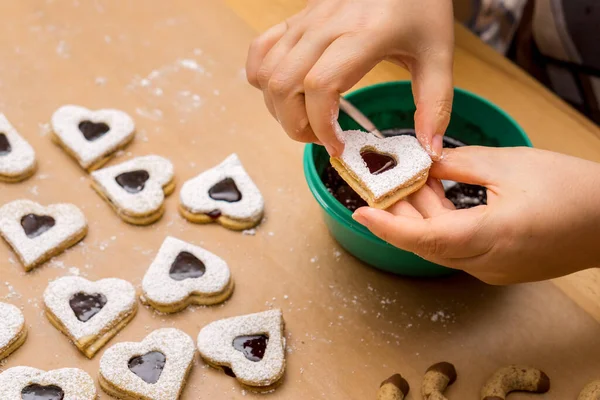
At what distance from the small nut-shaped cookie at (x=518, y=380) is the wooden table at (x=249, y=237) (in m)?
0.04

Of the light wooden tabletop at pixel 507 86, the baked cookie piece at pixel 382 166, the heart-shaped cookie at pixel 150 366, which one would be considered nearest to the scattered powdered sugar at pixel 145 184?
the heart-shaped cookie at pixel 150 366

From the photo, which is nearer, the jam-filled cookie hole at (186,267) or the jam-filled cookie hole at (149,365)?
the jam-filled cookie hole at (149,365)

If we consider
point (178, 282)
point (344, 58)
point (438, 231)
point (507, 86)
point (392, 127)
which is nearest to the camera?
point (438, 231)

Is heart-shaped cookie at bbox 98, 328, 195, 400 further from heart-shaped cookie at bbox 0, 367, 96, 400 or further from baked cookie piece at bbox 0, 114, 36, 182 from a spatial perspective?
baked cookie piece at bbox 0, 114, 36, 182

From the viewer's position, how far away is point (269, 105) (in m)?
1.41

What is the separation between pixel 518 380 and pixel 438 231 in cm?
45

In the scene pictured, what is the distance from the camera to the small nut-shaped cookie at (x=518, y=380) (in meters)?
1.39

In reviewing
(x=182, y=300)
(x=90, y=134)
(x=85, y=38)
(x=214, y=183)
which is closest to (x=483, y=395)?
(x=182, y=300)

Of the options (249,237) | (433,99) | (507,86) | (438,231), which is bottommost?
(249,237)

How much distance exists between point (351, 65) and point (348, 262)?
20.8 inches

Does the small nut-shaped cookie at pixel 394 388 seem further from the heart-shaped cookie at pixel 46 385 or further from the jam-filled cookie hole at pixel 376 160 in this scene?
the heart-shaped cookie at pixel 46 385

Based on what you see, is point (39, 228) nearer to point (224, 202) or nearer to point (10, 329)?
point (10, 329)

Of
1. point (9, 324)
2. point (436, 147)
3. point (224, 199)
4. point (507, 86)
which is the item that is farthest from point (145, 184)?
point (507, 86)

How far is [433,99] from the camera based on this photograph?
51.7 inches
